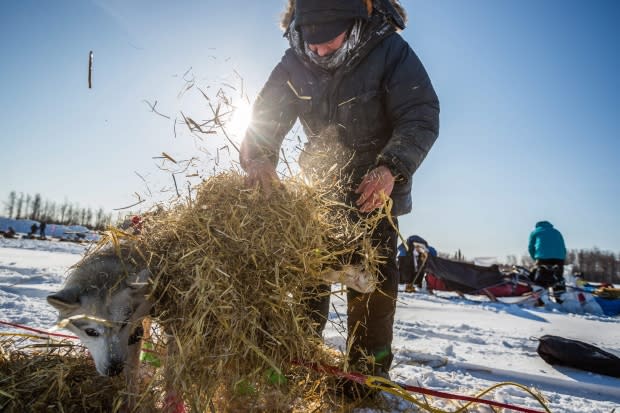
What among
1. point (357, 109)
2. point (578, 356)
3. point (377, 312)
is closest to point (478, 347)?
point (578, 356)

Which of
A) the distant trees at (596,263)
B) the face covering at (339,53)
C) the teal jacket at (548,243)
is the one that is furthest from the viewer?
the distant trees at (596,263)

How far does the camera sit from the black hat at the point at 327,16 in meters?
2.14

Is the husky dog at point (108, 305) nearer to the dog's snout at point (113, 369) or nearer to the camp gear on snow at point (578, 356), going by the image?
the dog's snout at point (113, 369)

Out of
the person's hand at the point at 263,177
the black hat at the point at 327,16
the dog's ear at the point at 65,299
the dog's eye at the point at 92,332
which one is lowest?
the dog's eye at the point at 92,332

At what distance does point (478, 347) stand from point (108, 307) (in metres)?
3.70

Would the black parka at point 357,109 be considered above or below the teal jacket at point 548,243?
above

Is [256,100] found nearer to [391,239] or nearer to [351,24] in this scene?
[351,24]

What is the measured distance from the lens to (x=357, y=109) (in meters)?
2.37

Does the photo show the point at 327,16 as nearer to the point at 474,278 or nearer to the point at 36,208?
the point at 474,278

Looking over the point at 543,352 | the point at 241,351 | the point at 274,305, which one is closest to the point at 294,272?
the point at 274,305

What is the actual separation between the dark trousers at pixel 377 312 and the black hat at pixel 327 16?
1.30 metres

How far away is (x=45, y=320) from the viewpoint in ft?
10.4

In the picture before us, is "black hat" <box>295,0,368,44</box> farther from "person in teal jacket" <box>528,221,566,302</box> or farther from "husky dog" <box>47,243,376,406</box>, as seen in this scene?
"person in teal jacket" <box>528,221,566,302</box>

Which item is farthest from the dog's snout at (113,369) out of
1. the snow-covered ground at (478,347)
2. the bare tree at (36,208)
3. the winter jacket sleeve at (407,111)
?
the bare tree at (36,208)
